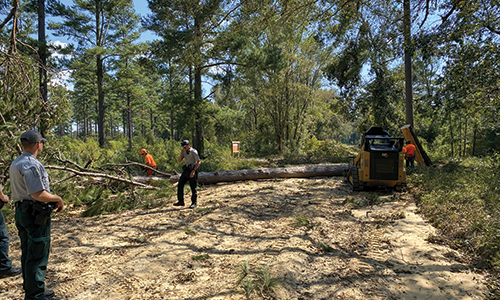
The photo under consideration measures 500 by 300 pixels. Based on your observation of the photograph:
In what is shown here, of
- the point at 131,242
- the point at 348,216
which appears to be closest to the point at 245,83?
the point at 348,216

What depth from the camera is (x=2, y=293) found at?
3.46 meters

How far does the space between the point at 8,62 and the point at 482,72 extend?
428 inches

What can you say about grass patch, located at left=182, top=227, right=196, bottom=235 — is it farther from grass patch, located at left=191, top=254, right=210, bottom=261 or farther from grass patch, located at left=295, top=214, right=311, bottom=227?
grass patch, located at left=295, top=214, right=311, bottom=227

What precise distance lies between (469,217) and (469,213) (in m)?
0.21

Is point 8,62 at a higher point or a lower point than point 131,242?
higher

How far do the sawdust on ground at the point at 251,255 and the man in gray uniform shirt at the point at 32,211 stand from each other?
0.49 metres

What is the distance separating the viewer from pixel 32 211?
304cm

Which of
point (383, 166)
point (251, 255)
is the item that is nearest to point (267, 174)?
point (383, 166)

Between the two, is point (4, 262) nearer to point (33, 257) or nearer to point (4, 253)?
point (4, 253)

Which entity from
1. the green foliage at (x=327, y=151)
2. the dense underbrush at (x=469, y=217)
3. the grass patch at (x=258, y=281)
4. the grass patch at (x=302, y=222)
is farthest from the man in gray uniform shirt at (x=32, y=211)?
the green foliage at (x=327, y=151)

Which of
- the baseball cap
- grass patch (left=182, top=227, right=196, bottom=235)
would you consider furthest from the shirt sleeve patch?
grass patch (left=182, top=227, right=196, bottom=235)

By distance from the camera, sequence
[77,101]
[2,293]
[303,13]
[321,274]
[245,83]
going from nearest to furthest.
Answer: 1. [2,293]
2. [321,274]
3. [303,13]
4. [245,83]
5. [77,101]

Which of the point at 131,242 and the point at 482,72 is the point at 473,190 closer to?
the point at 482,72

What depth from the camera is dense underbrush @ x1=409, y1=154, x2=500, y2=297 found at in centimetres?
405
